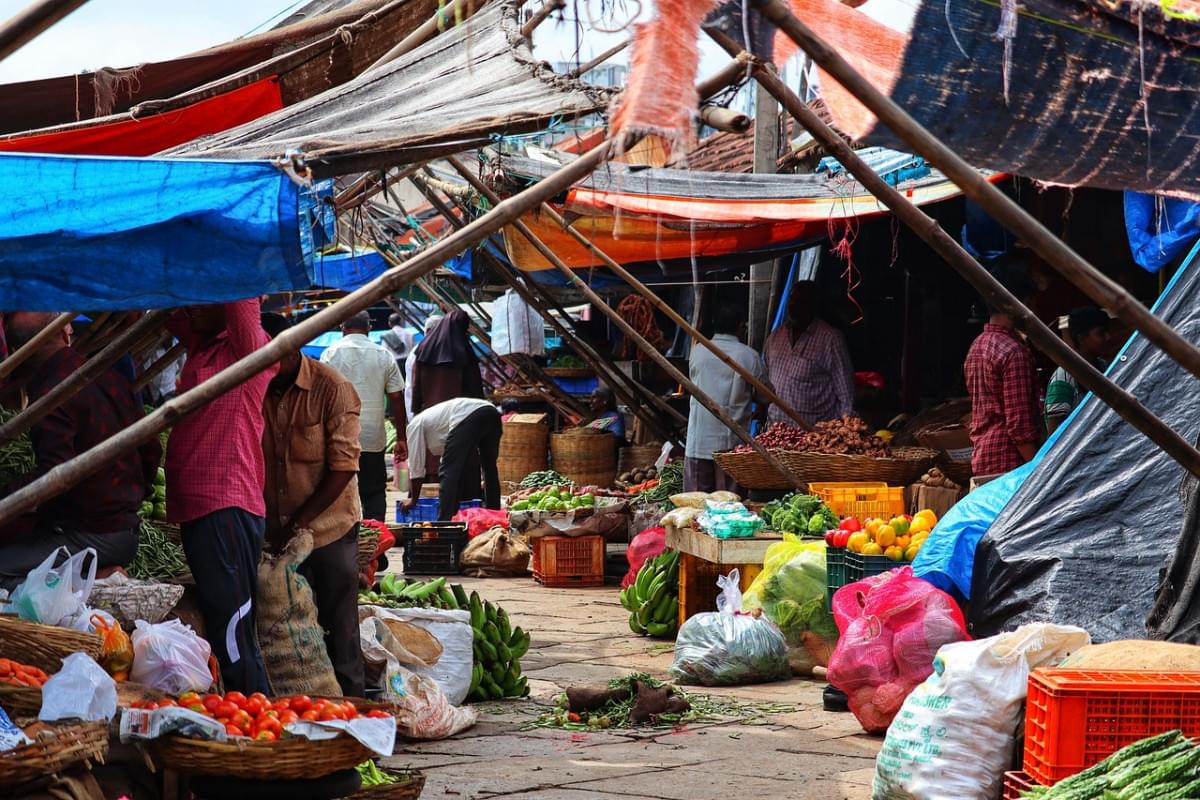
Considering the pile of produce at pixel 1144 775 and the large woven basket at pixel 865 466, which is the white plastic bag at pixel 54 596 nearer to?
the pile of produce at pixel 1144 775

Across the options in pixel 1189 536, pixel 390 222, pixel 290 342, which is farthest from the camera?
pixel 390 222

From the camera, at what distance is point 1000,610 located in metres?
6.55

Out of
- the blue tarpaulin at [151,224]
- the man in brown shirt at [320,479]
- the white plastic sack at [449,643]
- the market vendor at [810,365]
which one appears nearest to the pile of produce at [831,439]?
the market vendor at [810,365]

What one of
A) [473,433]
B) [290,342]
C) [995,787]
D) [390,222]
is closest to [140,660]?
[290,342]

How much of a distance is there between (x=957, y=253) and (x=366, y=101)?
257 centimetres

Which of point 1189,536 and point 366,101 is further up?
point 366,101

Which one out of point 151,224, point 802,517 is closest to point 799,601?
point 802,517

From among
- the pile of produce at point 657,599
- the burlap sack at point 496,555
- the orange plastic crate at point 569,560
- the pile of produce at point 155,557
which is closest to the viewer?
the pile of produce at point 155,557

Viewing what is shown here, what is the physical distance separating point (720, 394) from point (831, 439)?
161 cm

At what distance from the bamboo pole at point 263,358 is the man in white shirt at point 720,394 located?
800cm

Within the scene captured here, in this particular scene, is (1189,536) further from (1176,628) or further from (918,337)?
(918,337)

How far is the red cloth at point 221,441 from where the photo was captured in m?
5.90

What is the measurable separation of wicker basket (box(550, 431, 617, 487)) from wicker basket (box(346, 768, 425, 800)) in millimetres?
11177

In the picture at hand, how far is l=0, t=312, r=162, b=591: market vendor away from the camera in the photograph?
5750 mm
